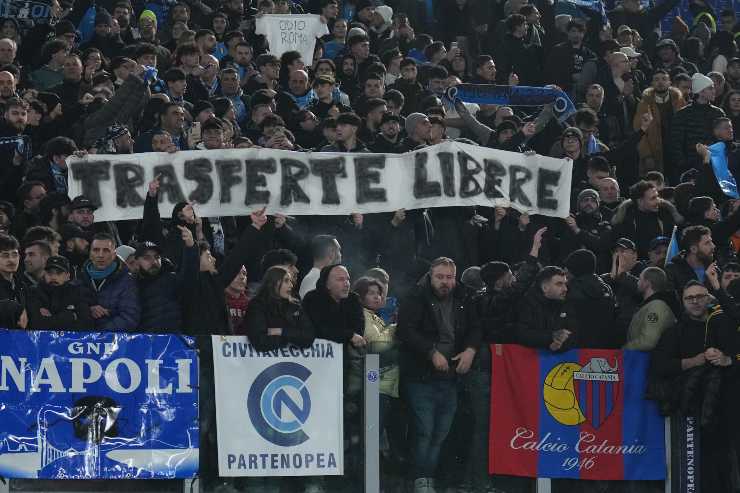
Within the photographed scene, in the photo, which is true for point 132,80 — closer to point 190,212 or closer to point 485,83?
point 190,212

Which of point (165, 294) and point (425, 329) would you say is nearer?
point (165, 294)

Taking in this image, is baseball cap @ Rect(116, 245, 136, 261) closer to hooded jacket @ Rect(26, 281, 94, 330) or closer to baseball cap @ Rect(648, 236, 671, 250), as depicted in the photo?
hooded jacket @ Rect(26, 281, 94, 330)

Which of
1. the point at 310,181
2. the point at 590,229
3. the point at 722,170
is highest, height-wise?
the point at 722,170

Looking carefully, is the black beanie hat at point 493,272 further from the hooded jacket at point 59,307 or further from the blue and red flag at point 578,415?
the hooded jacket at point 59,307

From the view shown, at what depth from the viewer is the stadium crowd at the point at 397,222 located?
13148mm

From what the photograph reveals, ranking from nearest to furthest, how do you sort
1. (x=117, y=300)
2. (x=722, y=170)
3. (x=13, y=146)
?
(x=117, y=300)
(x=13, y=146)
(x=722, y=170)

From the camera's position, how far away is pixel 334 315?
13.2 meters

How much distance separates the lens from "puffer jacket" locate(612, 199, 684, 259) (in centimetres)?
1627

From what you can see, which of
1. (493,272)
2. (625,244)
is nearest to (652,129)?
(625,244)

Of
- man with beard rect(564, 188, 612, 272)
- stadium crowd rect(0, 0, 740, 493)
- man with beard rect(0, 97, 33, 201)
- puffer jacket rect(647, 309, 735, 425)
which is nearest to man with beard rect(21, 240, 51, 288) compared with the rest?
stadium crowd rect(0, 0, 740, 493)

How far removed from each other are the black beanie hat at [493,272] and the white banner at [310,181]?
159 centimetres

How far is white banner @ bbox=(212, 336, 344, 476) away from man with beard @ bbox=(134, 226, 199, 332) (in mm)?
393

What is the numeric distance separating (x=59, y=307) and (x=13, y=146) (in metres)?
3.15

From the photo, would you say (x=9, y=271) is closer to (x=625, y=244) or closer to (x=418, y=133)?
(x=418, y=133)
